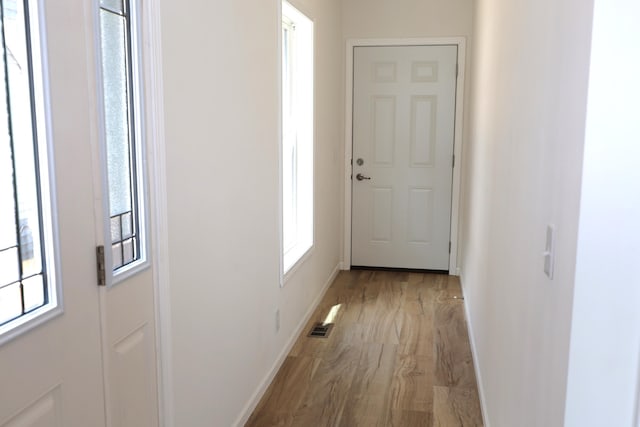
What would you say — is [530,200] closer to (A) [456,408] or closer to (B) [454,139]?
(A) [456,408]

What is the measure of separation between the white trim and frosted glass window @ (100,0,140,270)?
0.21 ft

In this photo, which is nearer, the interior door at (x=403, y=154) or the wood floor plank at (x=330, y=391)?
the wood floor plank at (x=330, y=391)

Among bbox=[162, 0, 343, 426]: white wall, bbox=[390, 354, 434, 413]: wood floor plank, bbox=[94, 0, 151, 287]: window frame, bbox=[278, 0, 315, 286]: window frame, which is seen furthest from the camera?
bbox=[278, 0, 315, 286]: window frame

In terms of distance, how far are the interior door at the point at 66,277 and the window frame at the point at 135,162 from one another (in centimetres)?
5

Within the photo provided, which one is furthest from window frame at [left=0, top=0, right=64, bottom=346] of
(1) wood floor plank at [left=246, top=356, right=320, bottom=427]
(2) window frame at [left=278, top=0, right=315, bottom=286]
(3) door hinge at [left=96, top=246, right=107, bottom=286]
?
(2) window frame at [left=278, top=0, right=315, bottom=286]

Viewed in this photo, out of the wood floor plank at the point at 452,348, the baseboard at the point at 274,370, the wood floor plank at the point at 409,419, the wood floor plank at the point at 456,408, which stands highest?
the baseboard at the point at 274,370

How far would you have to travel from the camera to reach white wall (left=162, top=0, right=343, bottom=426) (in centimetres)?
178

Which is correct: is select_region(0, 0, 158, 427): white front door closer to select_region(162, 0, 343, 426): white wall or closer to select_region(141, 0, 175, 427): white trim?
select_region(141, 0, 175, 427): white trim

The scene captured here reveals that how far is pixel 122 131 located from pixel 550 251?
1.12 meters

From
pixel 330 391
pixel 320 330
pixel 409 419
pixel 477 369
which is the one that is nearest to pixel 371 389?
pixel 330 391

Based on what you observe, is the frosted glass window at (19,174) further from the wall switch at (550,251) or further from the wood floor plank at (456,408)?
the wood floor plank at (456,408)

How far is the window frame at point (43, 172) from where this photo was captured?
111 centimetres

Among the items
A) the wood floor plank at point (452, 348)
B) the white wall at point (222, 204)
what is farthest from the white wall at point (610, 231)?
the wood floor plank at point (452, 348)

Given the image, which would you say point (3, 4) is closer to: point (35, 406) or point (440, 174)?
point (35, 406)
